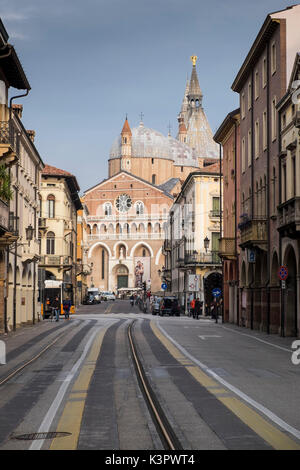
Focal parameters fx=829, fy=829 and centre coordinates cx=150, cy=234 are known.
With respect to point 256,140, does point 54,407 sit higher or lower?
lower

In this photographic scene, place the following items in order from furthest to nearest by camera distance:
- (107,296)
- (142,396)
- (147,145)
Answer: (147,145)
(107,296)
(142,396)

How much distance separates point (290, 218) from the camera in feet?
108

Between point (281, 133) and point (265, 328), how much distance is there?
9.87 metres

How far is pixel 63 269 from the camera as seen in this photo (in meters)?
83.7

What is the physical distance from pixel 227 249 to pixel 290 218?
2035 cm

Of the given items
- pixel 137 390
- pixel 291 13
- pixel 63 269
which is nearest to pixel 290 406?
pixel 137 390

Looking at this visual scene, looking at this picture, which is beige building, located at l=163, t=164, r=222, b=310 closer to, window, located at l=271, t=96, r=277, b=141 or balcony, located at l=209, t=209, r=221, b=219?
balcony, located at l=209, t=209, r=221, b=219

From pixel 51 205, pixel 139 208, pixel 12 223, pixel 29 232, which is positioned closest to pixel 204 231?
pixel 51 205

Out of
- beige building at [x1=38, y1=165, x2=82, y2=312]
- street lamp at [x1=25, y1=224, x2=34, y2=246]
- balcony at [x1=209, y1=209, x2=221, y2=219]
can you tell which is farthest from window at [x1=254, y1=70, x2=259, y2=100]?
beige building at [x1=38, y1=165, x2=82, y2=312]

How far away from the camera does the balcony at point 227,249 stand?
52.4m

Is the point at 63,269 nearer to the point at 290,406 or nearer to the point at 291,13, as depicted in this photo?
the point at 291,13

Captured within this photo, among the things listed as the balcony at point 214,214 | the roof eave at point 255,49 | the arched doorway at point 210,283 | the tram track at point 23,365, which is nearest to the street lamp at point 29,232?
the tram track at point 23,365

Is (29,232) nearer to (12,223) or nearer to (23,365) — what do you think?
(12,223)

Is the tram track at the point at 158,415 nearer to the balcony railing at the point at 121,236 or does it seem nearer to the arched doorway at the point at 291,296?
the arched doorway at the point at 291,296
